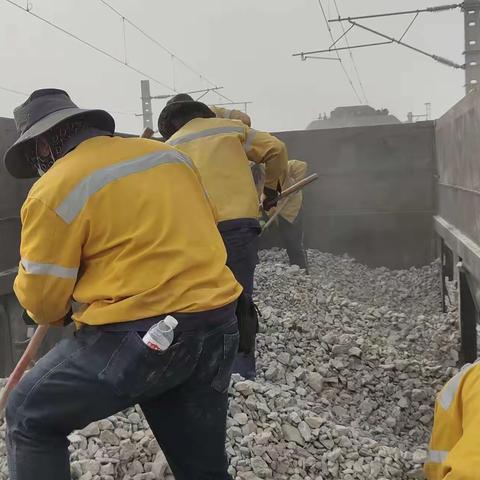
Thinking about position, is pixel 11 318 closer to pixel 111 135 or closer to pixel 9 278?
pixel 9 278

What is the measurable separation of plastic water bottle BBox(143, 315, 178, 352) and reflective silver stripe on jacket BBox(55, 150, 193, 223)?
0.44m

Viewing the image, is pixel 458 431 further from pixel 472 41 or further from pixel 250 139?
pixel 472 41

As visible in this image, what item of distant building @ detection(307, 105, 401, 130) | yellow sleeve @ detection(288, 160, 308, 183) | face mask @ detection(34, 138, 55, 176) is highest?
distant building @ detection(307, 105, 401, 130)

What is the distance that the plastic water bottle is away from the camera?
6.32 feet

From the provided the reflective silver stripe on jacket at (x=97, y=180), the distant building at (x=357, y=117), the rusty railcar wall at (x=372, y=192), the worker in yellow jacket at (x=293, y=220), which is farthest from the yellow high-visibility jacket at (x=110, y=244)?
the distant building at (x=357, y=117)

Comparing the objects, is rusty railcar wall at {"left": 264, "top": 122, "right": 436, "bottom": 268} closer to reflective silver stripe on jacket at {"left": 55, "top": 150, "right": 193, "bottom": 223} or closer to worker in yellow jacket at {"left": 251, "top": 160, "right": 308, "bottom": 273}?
worker in yellow jacket at {"left": 251, "top": 160, "right": 308, "bottom": 273}

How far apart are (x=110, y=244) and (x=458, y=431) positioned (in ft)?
4.25

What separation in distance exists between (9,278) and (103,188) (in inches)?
131

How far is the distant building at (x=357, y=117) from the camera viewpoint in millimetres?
18828

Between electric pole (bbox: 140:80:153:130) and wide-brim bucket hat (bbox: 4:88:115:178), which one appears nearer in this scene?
wide-brim bucket hat (bbox: 4:88:115:178)

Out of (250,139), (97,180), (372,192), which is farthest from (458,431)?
(372,192)

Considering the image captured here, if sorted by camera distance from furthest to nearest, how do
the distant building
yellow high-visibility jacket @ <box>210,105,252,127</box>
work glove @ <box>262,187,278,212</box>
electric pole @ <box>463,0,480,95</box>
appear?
the distant building
electric pole @ <box>463,0,480,95</box>
work glove @ <box>262,187,278,212</box>
yellow high-visibility jacket @ <box>210,105,252,127</box>

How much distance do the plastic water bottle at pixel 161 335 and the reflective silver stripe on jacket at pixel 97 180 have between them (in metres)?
0.44

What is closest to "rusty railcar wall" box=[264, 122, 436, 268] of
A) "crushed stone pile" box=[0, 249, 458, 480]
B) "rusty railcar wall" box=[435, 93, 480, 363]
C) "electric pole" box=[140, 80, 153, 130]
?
"crushed stone pile" box=[0, 249, 458, 480]
